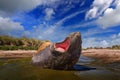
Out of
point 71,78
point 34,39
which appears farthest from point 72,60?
point 34,39

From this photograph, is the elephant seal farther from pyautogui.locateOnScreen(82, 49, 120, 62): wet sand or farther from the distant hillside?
the distant hillside

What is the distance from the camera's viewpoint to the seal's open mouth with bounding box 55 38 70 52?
38.8ft

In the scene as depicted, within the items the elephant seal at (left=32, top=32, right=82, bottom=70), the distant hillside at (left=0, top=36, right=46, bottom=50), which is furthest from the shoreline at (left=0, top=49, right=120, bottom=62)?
the distant hillside at (left=0, top=36, right=46, bottom=50)

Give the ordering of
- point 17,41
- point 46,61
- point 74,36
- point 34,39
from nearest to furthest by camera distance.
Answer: point 74,36 < point 46,61 < point 17,41 < point 34,39

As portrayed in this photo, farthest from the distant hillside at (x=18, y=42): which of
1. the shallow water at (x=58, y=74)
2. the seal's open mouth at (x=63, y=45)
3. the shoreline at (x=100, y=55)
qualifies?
the shallow water at (x=58, y=74)

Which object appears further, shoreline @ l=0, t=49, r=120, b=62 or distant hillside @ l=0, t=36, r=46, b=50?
distant hillside @ l=0, t=36, r=46, b=50

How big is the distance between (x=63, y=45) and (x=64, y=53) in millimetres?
503

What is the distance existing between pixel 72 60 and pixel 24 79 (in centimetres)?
366

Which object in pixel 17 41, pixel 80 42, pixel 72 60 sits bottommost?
pixel 72 60

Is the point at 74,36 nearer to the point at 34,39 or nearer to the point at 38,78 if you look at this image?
the point at 38,78

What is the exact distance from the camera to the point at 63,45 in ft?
39.5

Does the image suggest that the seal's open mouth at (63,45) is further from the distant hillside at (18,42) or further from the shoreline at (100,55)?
the distant hillside at (18,42)

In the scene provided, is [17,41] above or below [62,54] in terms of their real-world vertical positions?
above

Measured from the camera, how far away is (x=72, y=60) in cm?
1228
